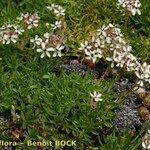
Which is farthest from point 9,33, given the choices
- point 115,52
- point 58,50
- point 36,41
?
point 115,52

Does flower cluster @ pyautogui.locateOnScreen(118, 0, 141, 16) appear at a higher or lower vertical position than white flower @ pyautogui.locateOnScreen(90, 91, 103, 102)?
higher

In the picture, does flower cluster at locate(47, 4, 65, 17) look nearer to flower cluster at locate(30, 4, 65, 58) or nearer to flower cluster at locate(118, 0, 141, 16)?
flower cluster at locate(30, 4, 65, 58)

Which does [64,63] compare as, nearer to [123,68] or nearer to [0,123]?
[123,68]

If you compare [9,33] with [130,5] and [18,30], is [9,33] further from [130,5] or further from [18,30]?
[130,5]

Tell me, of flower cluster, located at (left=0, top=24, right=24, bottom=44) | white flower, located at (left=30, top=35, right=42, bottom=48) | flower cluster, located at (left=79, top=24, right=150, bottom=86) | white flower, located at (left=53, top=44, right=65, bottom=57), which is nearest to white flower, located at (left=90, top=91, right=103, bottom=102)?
flower cluster, located at (left=79, top=24, right=150, bottom=86)

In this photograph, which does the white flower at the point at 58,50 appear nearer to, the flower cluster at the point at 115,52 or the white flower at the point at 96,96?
the flower cluster at the point at 115,52

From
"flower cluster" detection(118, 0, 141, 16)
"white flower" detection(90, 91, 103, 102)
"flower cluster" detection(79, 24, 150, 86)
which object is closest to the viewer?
"white flower" detection(90, 91, 103, 102)
